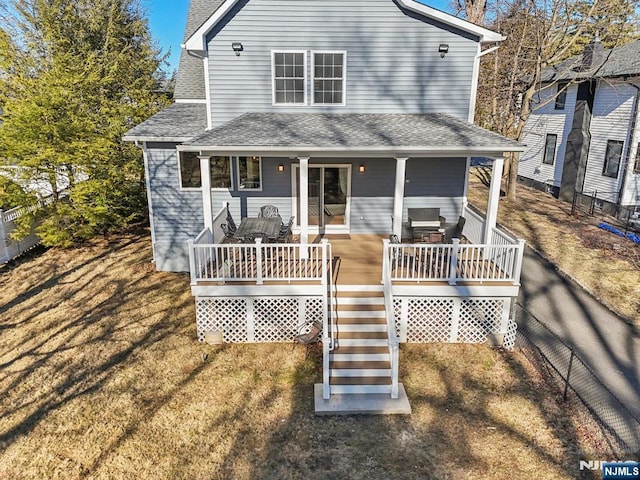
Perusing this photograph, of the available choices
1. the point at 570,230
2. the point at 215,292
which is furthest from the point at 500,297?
the point at 570,230

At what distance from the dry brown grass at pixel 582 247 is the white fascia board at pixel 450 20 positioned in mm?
6943

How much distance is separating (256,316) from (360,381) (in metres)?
2.72

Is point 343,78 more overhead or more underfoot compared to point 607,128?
more overhead

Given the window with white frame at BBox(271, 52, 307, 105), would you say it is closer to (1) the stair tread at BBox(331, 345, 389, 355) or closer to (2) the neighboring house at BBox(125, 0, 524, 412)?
(2) the neighboring house at BBox(125, 0, 524, 412)

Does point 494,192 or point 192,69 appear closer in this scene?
point 494,192

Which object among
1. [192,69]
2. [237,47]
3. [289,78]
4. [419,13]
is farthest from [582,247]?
[192,69]

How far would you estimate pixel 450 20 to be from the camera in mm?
10797

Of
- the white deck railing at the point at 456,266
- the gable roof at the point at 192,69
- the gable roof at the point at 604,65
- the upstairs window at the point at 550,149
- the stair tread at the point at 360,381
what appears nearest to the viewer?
the stair tread at the point at 360,381

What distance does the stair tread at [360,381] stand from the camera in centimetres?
754

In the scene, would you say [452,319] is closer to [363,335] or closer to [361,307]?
[361,307]

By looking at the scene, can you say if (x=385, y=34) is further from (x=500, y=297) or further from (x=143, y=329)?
(x=143, y=329)

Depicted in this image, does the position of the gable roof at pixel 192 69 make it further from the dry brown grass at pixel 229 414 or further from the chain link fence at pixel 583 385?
the chain link fence at pixel 583 385

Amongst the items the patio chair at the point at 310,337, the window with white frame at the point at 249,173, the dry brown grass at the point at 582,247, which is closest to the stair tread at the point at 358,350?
the patio chair at the point at 310,337

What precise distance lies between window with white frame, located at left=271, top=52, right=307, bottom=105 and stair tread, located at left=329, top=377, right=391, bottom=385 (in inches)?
297
